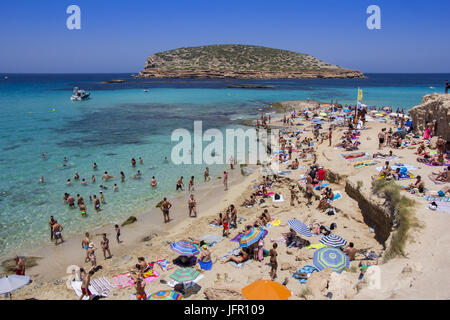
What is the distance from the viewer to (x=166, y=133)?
33125mm

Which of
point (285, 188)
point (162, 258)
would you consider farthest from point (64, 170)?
point (285, 188)

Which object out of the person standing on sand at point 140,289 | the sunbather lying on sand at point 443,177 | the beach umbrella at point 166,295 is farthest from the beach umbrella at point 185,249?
the sunbather lying on sand at point 443,177

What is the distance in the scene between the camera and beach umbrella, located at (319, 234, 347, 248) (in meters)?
9.80

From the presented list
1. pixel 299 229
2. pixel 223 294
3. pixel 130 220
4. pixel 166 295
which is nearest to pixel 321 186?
pixel 299 229

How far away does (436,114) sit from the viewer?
1753cm

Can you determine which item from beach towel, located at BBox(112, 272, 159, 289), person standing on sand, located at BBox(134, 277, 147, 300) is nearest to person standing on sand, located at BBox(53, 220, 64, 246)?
beach towel, located at BBox(112, 272, 159, 289)

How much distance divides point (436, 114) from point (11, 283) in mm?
21633

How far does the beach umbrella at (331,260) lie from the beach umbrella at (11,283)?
8.34 meters

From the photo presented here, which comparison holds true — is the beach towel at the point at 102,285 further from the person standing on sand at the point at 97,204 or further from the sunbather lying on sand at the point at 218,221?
the person standing on sand at the point at 97,204
